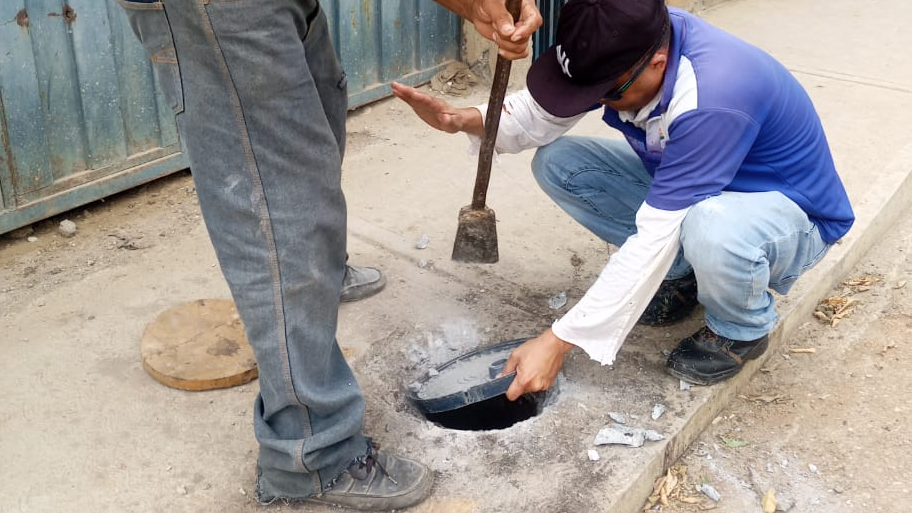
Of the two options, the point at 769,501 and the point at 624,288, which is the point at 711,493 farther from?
the point at 624,288

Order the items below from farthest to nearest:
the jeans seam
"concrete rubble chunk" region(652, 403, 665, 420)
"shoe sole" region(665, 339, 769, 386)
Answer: "shoe sole" region(665, 339, 769, 386), "concrete rubble chunk" region(652, 403, 665, 420), the jeans seam

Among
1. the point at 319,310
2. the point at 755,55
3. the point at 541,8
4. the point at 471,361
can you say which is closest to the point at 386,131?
the point at 541,8

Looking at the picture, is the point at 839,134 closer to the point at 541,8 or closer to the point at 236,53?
the point at 541,8

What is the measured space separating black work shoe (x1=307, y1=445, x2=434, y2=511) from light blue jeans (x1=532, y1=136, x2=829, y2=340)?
0.93 meters

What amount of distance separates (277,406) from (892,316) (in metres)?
2.35

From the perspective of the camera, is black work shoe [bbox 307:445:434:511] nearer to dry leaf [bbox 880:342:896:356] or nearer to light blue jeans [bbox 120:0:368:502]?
light blue jeans [bbox 120:0:368:502]

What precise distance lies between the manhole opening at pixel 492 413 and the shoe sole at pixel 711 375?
39 centimetres

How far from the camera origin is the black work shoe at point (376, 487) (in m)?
2.11

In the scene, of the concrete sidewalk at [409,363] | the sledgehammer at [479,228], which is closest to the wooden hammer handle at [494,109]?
the sledgehammer at [479,228]

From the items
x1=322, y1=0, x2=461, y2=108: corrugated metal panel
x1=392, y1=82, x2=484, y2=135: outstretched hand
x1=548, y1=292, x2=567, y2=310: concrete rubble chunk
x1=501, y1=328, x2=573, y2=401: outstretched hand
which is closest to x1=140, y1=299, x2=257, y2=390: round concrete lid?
x1=501, y1=328, x2=573, y2=401: outstretched hand

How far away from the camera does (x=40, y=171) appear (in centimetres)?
337

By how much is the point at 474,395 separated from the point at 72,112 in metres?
1.97

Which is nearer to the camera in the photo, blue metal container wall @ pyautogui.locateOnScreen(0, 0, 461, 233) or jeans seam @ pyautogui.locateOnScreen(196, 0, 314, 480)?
jeans seam @ pyautogui.locateOnScreen(196, 0, 314, 480)

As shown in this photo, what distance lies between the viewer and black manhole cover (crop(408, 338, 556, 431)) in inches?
98.0
